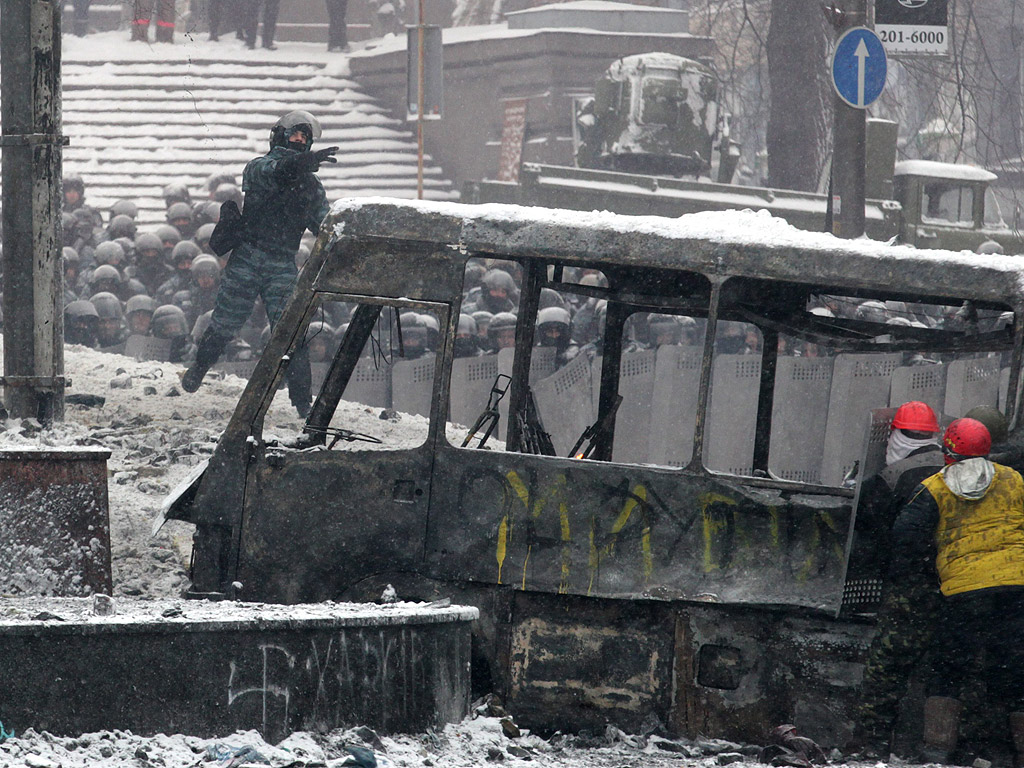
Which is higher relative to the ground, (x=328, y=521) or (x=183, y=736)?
(x=328, y=521)

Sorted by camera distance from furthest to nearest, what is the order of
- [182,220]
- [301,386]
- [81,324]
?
1. [182,220]
2. [81,324]
3. [301,386]

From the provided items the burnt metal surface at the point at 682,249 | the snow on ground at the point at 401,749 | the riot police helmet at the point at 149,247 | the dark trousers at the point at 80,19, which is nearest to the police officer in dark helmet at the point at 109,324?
the riot police helmet at the point at 149,247

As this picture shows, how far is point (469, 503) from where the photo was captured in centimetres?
545

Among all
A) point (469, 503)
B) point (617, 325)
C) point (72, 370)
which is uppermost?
point (617, 325)

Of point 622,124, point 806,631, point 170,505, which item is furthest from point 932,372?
point 622,124

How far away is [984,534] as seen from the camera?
5.40m

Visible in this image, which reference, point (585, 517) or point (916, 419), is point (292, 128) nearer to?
point (585, 517)

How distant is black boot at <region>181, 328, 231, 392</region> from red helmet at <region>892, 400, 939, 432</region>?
229 inches

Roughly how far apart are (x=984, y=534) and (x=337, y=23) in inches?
1325

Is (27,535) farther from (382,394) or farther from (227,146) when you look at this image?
(227,146)

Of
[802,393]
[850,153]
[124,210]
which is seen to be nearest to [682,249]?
[802,393]

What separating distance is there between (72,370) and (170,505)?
7.12m

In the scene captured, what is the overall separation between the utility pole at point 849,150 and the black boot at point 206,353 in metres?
5.17

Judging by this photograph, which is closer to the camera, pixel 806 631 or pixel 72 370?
pixel 806 631
